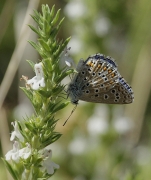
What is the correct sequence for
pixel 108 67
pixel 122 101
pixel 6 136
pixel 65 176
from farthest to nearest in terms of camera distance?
pixel 65 176 → pixel 6 136 → pixel 122 101 → pixel 108 67

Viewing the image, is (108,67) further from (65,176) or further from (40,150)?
(65,176)

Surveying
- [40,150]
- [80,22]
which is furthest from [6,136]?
[40,150]

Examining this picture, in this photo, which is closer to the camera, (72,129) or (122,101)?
(122,101)

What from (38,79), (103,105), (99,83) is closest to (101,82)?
(99,83)

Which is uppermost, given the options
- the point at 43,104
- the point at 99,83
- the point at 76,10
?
the point at 76,10

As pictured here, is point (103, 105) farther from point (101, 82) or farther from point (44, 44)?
point (44, 44)

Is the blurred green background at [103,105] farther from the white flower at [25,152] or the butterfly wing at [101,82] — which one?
the white flower at [25,152]

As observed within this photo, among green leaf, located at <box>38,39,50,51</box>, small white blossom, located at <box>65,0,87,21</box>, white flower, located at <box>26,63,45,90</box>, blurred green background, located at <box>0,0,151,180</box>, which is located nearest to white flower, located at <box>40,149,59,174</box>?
white flower, located at <box>26,63,45,90</box>

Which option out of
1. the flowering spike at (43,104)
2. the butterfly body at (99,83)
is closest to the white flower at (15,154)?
the flowering spike at (43,104)
